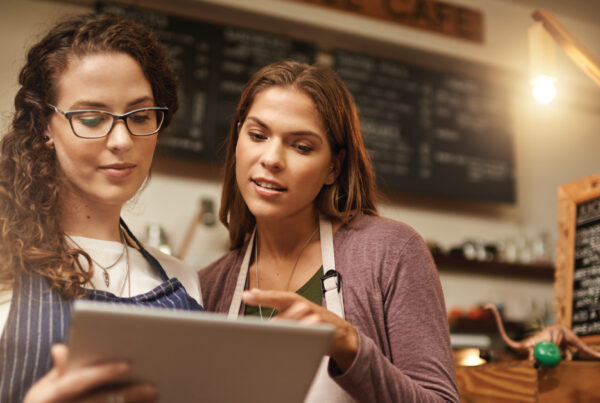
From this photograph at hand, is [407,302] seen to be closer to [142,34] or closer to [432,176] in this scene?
[142,34]

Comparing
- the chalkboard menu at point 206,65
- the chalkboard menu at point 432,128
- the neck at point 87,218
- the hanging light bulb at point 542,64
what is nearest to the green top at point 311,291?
the neck at point 87,218

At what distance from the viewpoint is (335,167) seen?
169cm

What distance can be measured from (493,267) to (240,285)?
2.56m

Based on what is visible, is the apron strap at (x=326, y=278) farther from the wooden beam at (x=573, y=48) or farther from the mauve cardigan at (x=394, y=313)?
the wooden beam at (x=573, y=48)

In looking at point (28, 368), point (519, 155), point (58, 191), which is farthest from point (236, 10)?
point (28, 368)

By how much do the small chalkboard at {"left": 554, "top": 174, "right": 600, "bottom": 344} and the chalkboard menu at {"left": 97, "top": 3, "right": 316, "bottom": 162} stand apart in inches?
71.5

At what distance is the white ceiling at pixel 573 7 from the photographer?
4309mm

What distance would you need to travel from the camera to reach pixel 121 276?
1.33 metres

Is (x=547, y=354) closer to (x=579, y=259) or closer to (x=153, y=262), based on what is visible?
(x=579, y=259)

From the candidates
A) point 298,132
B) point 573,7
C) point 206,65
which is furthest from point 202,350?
point 573,7

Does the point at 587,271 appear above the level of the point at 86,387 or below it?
below

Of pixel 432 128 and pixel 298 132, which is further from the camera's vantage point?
pixel 432 128

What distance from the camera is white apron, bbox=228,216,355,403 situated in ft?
4.51

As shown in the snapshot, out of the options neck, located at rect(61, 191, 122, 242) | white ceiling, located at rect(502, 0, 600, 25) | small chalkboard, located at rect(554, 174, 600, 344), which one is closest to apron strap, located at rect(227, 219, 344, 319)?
neck, located at rect(61, 191, 122, 242)
